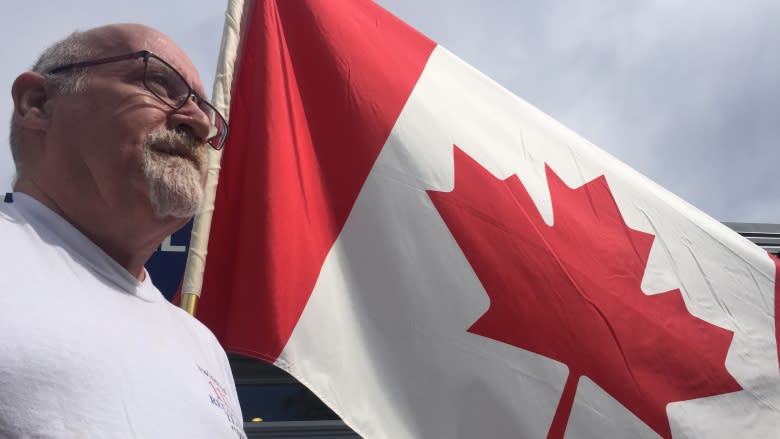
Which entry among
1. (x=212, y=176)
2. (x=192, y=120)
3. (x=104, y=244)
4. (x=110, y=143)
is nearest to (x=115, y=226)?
(x=104, y=244)

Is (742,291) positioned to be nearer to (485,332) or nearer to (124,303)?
(485,332)

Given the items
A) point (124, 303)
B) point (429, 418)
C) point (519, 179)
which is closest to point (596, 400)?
point (429, 418)

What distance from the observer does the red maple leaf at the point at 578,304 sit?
8.13 feet

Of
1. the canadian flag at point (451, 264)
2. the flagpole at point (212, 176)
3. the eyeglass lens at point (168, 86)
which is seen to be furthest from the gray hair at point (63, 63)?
the canadian flag at point (451, 264)

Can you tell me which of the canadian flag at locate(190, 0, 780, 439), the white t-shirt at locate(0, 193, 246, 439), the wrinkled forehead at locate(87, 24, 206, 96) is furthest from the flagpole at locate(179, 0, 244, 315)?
the white t-shirt at locate(0, 193, 246, 439)

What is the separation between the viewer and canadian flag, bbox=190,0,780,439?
238 cm

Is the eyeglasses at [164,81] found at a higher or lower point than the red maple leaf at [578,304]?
higher

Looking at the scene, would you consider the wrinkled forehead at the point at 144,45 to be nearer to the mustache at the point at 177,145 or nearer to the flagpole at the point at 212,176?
the mustache at the point at 177,145

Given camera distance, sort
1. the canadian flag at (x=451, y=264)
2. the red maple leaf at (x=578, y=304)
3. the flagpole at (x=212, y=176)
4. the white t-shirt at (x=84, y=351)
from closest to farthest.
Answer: the white t-shirt at (x=84, y=351), the flagpole at (x=212, y=176), the canadian flag at (x=451, y=264), the red maple leaf at (x=578, y=304)

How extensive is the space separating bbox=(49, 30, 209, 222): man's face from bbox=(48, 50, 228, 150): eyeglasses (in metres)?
0.01

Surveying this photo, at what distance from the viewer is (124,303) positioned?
1073mm

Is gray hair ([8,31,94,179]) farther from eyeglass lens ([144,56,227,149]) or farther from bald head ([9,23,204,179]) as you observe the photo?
eyeglass lens ([144,56,227,149])

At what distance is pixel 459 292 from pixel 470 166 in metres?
0.50

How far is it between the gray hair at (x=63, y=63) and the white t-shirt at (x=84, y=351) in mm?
178
